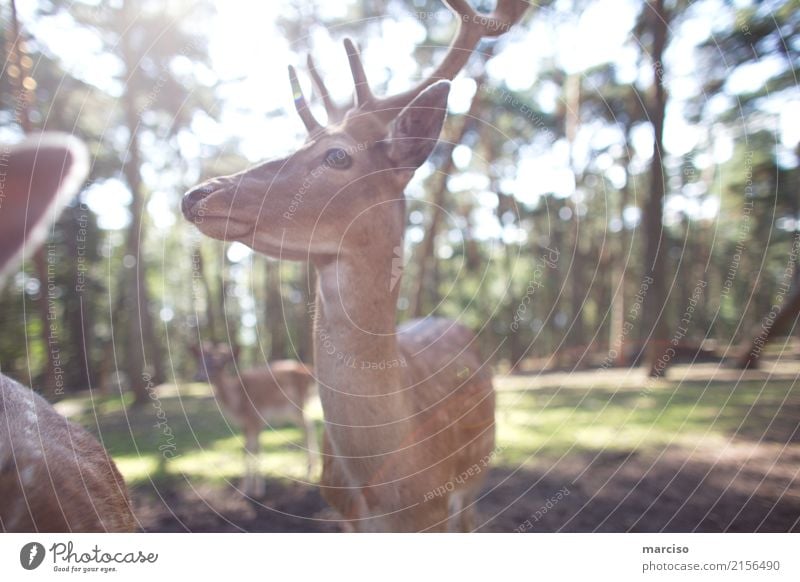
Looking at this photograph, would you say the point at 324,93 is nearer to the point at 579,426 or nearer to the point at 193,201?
the point at 193,201

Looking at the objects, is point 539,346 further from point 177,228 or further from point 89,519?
point 89,519

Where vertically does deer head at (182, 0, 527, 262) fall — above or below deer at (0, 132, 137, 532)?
above

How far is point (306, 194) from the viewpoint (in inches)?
73.4

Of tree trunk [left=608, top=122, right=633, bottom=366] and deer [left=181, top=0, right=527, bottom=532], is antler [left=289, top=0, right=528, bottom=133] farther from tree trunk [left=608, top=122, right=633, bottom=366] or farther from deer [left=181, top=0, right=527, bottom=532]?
tree trunk [left=608, top=122, right=633, bottom=366]

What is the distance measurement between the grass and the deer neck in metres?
2.23

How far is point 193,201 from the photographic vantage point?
66.7 inches

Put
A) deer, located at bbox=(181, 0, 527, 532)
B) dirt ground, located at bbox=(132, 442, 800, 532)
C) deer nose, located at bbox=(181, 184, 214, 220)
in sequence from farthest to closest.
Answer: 1. dirt ground, located at bbox=(132, 442, 800, 532)
2. deer, located at bbox=(181, 0, 527, 532)
3. deer nose, located at bbox=(181, 184, 214, 220)

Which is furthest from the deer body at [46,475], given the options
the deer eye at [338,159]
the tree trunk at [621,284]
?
the tree trunk at [621,284]

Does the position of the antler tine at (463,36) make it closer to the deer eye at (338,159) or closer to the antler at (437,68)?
the antler at (437,68)

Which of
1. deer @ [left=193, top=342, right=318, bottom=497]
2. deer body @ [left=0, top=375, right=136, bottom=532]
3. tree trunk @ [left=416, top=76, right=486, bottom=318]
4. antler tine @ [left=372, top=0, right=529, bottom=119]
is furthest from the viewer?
tree trunk @ [left=416, top=76, right=486, bottom=318]

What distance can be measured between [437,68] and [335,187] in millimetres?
828

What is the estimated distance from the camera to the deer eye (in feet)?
6.33

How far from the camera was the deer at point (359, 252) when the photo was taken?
6.02 ft

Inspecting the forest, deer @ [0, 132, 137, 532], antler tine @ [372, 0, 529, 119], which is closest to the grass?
the forest
